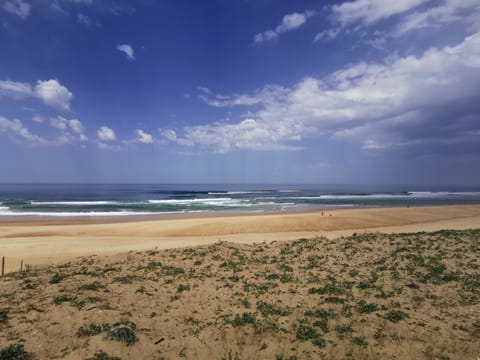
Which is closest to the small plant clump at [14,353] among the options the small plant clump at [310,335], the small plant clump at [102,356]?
the small plant clump at [102,356]

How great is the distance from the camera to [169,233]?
71.5ft

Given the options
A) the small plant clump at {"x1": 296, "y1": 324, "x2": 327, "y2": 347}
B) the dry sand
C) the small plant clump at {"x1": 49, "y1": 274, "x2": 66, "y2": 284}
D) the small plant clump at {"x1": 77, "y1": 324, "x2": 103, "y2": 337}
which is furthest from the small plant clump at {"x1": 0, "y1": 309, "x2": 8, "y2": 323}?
the dry sand

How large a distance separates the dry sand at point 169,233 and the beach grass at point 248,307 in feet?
18.7

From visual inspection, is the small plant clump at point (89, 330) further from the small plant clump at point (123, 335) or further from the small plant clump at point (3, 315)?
the small plant clump at point (3, 315)

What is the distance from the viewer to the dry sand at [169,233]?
15.6 metres

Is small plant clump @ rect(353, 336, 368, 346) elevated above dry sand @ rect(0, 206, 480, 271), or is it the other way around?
small plant clump @ rect(353, 336, 368, 346)

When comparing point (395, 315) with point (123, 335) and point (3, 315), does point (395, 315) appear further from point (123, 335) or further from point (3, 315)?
point (3, 315)

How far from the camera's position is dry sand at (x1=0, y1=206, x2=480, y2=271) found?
1558cm

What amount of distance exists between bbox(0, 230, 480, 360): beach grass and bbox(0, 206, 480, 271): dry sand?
5.71 metres

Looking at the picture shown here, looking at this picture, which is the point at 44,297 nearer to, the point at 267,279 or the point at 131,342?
the point at 131,342

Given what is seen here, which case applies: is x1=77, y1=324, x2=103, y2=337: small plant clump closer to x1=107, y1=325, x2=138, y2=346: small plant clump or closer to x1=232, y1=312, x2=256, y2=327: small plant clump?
x1=107, y1=325, x2=138, y2=346: small plant clump

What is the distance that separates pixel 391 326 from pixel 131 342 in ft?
18.0

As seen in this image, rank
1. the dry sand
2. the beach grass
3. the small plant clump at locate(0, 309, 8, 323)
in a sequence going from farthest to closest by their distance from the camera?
the dry sand → the small plant clump at locate(0, 309, 8, 323) → the beach grass

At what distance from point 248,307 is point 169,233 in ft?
52.2
